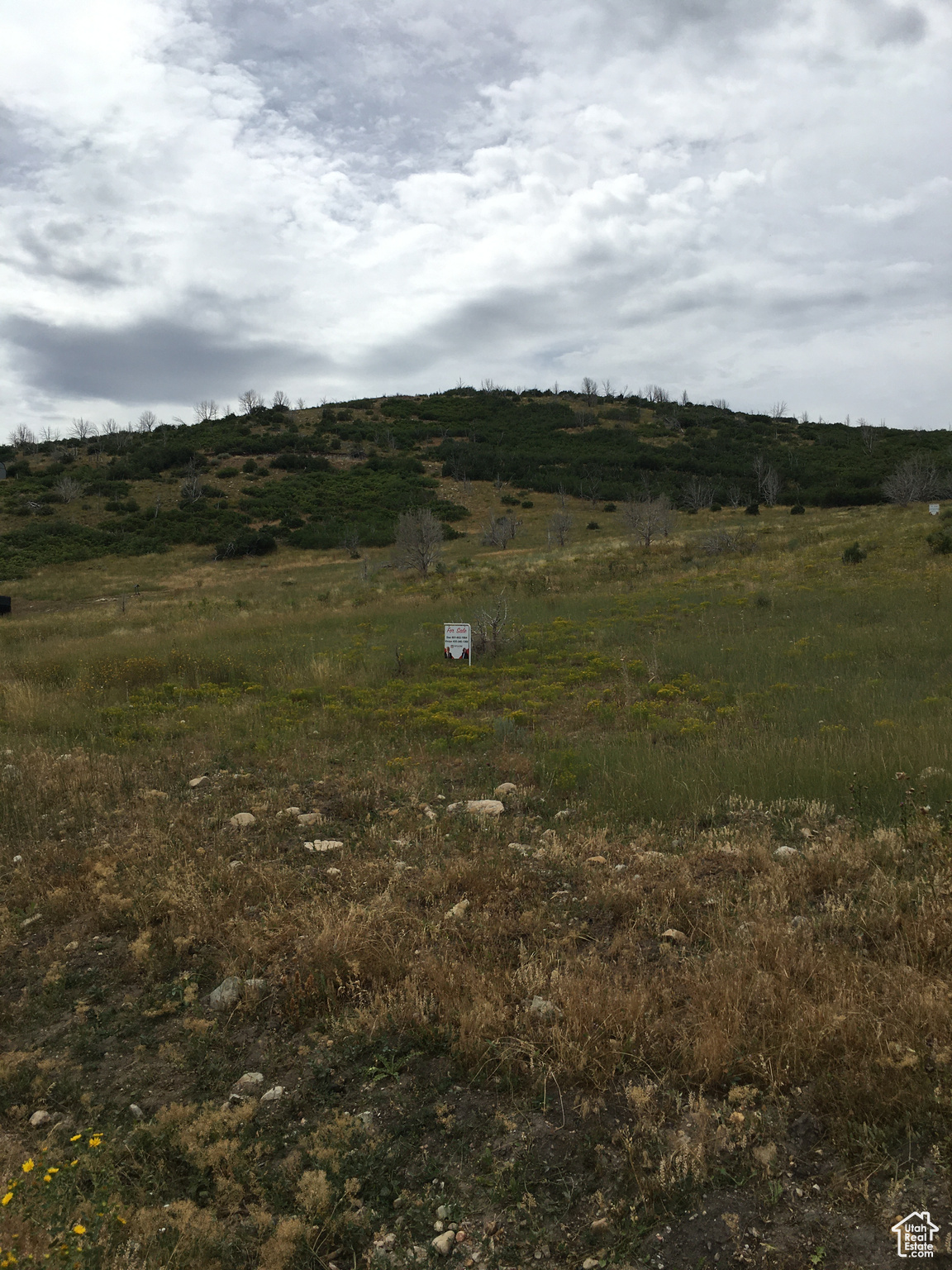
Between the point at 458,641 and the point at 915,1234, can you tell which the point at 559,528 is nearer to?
the point at 458,641

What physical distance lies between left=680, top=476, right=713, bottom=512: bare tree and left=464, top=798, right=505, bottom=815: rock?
54.5m

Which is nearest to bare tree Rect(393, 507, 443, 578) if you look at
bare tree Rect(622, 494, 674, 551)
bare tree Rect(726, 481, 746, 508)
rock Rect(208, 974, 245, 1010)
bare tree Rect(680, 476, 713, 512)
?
bare tree Rect(622, 494, 674, 551)

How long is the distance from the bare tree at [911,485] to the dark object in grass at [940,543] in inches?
910

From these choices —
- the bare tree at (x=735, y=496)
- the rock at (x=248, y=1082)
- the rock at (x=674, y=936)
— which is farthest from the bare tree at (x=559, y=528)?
the rock at (x=248, y=1082)

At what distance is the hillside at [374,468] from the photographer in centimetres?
5356

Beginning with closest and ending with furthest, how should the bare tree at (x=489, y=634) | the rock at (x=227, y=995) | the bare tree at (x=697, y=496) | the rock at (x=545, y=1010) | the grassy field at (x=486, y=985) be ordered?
the grassy field at (x=486, y=985), the rock at (x=545, y=1010), the rock at (x=227, y=995), the bare tree at (x=489, y=634), the bare tree at (x=697, y=496)

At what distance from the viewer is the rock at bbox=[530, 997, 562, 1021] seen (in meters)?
3.41

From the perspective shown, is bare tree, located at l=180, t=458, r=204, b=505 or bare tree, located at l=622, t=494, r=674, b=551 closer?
Answer: bare tree, located at l=622, t=494, r=674, b=551

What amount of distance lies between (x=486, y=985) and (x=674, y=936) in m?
1.20

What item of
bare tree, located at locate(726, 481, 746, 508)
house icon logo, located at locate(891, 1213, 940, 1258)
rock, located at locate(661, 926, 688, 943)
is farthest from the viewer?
bare tree, located at locate(726, 481, 746, 508)

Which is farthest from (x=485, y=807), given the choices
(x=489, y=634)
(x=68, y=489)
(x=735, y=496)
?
(x=68, y=489)

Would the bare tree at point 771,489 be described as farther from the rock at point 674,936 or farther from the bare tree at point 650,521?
the rock at point 674,936

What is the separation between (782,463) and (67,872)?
7828 centimetres

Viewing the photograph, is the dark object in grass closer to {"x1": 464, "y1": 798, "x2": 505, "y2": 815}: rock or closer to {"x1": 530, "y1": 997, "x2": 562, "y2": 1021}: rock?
{"x1": 464, "y1": 798, "x2": 505, "y2": 815}: rock
